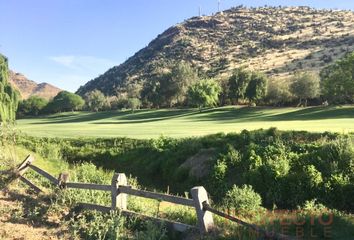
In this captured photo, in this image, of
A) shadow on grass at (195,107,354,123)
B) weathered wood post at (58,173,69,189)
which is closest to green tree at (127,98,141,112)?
shadow on grass at (195,107,354,123)

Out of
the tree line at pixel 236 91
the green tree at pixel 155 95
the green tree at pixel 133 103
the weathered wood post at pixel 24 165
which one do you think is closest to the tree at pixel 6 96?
the weathered wood post at pixel 24 165

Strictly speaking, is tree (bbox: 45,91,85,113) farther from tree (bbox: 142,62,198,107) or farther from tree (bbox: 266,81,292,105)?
tree (bbox: 266,81,292,105)

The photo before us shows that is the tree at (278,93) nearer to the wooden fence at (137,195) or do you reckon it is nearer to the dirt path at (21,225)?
the wooden fence at (137,195)

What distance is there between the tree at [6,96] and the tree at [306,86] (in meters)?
47.5

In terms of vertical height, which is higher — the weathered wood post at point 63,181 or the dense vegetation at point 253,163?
the weathered wood post at point 63,181

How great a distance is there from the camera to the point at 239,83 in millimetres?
77125

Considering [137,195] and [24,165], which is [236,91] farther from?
[137,195]

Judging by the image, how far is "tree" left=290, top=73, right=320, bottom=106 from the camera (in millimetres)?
65438

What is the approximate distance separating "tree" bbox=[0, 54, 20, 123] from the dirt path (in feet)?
54.9

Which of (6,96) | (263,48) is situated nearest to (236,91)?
(6,96)

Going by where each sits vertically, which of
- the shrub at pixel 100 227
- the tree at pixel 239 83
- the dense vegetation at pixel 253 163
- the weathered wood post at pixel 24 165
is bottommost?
the dense vegetation at pixel 253 163

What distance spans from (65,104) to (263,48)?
232 feet

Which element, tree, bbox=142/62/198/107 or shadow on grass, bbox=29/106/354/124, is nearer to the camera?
shadow on grass, bbox=29/106/354/124

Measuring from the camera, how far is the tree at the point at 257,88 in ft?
235
